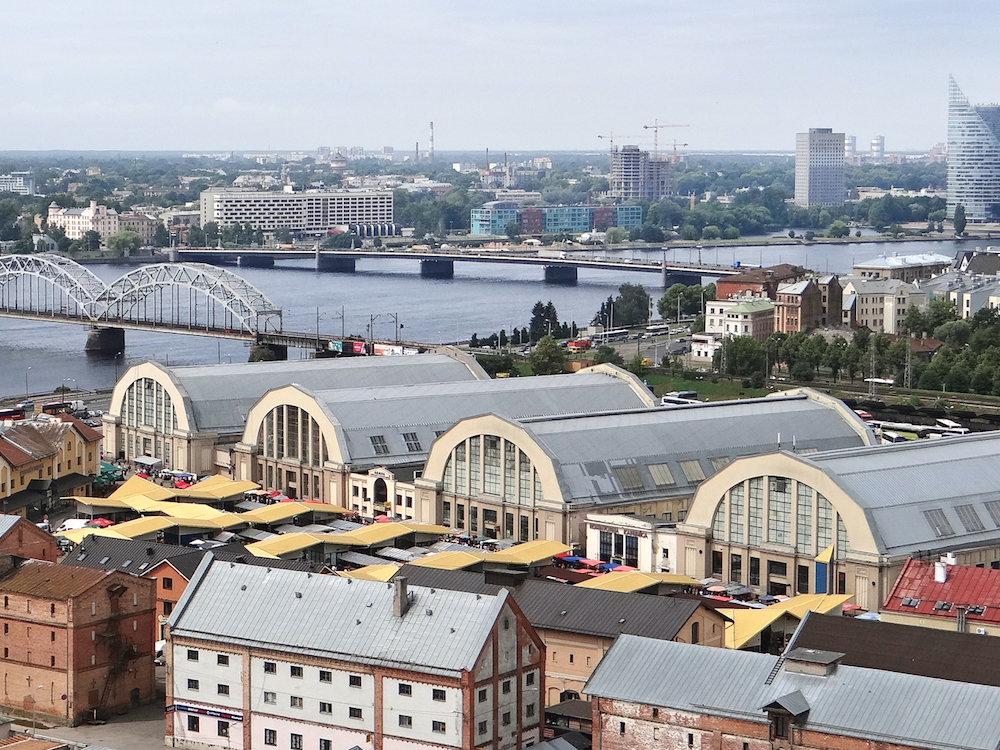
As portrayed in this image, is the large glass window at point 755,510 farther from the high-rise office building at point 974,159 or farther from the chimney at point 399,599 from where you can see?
the high-rise office building at point 974,159

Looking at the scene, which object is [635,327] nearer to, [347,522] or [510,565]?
[347,522]

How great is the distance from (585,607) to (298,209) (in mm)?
122810

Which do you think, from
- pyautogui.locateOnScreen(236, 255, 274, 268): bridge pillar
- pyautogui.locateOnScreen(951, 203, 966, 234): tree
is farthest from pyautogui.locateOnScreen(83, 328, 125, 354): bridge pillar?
pyautogui.locateOnScreen(951, 203, 966, 234): tree

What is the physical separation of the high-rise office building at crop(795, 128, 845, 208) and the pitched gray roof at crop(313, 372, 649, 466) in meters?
159

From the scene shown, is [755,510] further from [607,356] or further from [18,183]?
[18,183]

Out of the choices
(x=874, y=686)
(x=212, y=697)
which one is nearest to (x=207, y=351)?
(x=212, y=697)

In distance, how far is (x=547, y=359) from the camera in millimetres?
50188

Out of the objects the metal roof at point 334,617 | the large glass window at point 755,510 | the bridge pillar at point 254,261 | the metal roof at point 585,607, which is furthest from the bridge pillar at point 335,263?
the metal roof at point 334,617

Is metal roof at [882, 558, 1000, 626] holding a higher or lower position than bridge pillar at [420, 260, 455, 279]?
higher

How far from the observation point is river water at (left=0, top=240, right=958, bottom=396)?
63.1 m

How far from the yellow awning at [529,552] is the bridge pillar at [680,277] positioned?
213ft

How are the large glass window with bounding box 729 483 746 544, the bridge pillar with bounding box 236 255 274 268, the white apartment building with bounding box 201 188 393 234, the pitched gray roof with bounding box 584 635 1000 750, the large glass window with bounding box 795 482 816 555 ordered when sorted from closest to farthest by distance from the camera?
the pitched gray roof with bounding box 584 635 1000 750 → the large glass window with bounding box 795 482 816 555 → the large glass window with bounding box 729 483 746 544 → the bridge pillar with bounding box 236 255 274 268 → the white apartment building with bounding box 201 188 393 234

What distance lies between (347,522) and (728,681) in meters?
14.1

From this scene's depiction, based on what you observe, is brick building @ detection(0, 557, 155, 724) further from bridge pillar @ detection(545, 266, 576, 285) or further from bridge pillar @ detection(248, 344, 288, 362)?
bridge pillar @ detection(545, 266, 576, 285)
